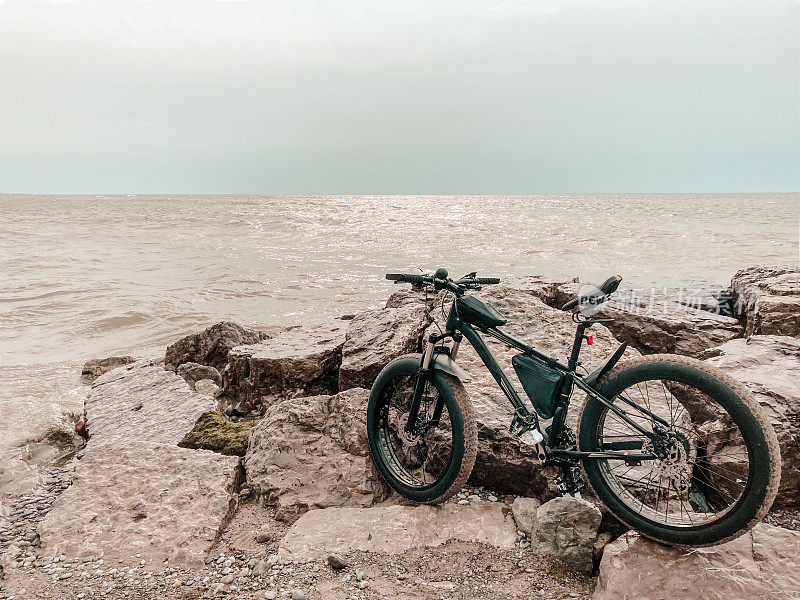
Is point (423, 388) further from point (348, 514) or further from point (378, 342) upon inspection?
point (378, 342)

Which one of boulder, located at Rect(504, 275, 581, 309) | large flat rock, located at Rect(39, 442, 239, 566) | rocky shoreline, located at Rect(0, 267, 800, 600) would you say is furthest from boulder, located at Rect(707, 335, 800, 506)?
large flat rock, located at Rect(39, 442, 239, 566)

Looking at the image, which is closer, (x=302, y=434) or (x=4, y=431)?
(x=302, y=434)

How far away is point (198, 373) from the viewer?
6230 millimetres

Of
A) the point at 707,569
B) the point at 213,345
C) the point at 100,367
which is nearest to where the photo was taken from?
the point at 707,569

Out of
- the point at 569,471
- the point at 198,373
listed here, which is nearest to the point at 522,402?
the point at 569,471

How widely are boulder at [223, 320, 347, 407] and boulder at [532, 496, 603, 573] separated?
9.43 feet

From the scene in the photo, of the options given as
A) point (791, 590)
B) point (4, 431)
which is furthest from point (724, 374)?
point (4, 431)

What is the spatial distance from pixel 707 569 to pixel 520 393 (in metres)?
1.55

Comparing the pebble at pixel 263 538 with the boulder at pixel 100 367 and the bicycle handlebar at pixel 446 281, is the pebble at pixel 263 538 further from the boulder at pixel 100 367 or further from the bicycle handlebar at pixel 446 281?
the boulder at pixel 100 367

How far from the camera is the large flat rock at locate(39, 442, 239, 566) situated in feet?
10.2

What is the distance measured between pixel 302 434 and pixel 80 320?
9.50 metres

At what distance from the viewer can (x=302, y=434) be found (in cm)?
388

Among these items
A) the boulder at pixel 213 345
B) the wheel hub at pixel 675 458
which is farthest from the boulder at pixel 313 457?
the boulder at pixel 213 345

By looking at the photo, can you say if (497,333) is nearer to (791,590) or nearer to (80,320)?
(791,590)
